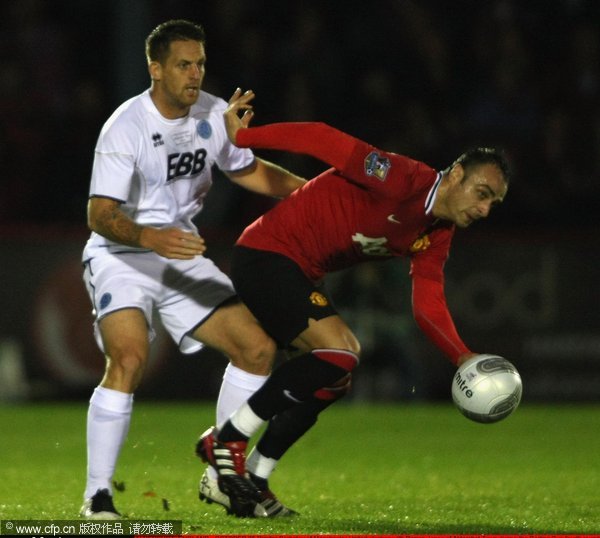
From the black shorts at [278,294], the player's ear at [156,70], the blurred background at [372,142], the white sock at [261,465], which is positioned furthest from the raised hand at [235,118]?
the blurred background at [372,142]

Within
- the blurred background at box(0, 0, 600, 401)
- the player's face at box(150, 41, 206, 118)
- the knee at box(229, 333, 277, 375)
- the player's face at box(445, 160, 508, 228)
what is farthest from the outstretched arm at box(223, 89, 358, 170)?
the blurred background at box(0, 0, 600, 401)

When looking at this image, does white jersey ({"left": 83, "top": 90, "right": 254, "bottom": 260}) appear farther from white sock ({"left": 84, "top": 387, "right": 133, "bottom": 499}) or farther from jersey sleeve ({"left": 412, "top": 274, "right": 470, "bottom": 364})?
jersey sleeve ({"left": 412, "top": 274, "right": 470, "bottom": 364})

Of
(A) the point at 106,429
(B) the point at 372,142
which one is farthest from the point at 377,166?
(B) the point at 372,142

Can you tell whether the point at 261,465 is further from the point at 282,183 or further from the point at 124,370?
the point at 282,183

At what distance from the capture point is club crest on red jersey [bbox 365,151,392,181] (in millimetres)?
6137

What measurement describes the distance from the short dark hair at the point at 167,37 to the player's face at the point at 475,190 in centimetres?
137

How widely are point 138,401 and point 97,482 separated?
649 cm

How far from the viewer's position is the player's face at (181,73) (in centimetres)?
643

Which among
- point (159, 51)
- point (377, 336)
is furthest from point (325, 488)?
point (377, 336)

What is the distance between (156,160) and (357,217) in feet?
3.16

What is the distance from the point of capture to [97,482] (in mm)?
6191

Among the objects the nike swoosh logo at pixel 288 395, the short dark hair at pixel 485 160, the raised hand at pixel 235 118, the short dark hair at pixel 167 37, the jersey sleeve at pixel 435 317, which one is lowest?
the nike swoosh logo at pixel 288 395

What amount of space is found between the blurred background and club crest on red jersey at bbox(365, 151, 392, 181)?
6.52m

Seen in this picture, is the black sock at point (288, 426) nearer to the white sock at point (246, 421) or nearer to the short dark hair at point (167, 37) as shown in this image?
the white sock at point (246, 421)
